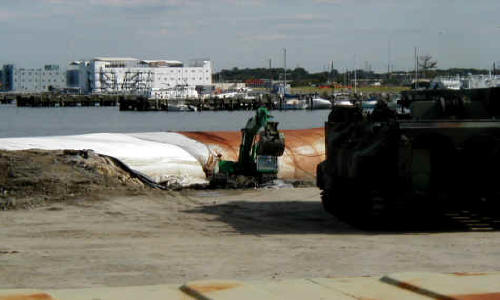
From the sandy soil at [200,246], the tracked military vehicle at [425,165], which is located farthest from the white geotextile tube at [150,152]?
the tracked military vehicle at [425,165]

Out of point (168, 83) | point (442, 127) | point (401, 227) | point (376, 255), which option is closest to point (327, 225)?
point (401, 227)

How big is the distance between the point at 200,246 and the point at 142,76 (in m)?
167

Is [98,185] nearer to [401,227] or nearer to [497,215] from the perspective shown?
[401,227]

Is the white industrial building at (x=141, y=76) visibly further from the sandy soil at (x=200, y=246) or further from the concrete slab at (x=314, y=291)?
the concrete slab at (x=314, y=291)

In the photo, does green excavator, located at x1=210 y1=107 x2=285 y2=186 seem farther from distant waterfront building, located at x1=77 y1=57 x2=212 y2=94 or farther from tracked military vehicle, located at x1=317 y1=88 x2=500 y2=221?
distant waterfront building, located at x1=77 y1=57 x2=212 y2=94

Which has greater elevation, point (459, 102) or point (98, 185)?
point (459, 102)

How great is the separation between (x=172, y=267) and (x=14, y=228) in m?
5.26

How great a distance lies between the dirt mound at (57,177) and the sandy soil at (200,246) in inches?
22.6

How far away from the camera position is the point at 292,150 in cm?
2603

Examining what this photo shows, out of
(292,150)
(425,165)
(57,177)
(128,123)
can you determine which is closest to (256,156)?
Result: (292,150)

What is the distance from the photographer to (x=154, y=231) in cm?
1504

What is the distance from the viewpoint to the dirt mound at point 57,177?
19.0 meters

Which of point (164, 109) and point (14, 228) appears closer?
point (14, 228)

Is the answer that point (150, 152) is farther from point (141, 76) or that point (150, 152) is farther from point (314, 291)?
point (141, 76)
